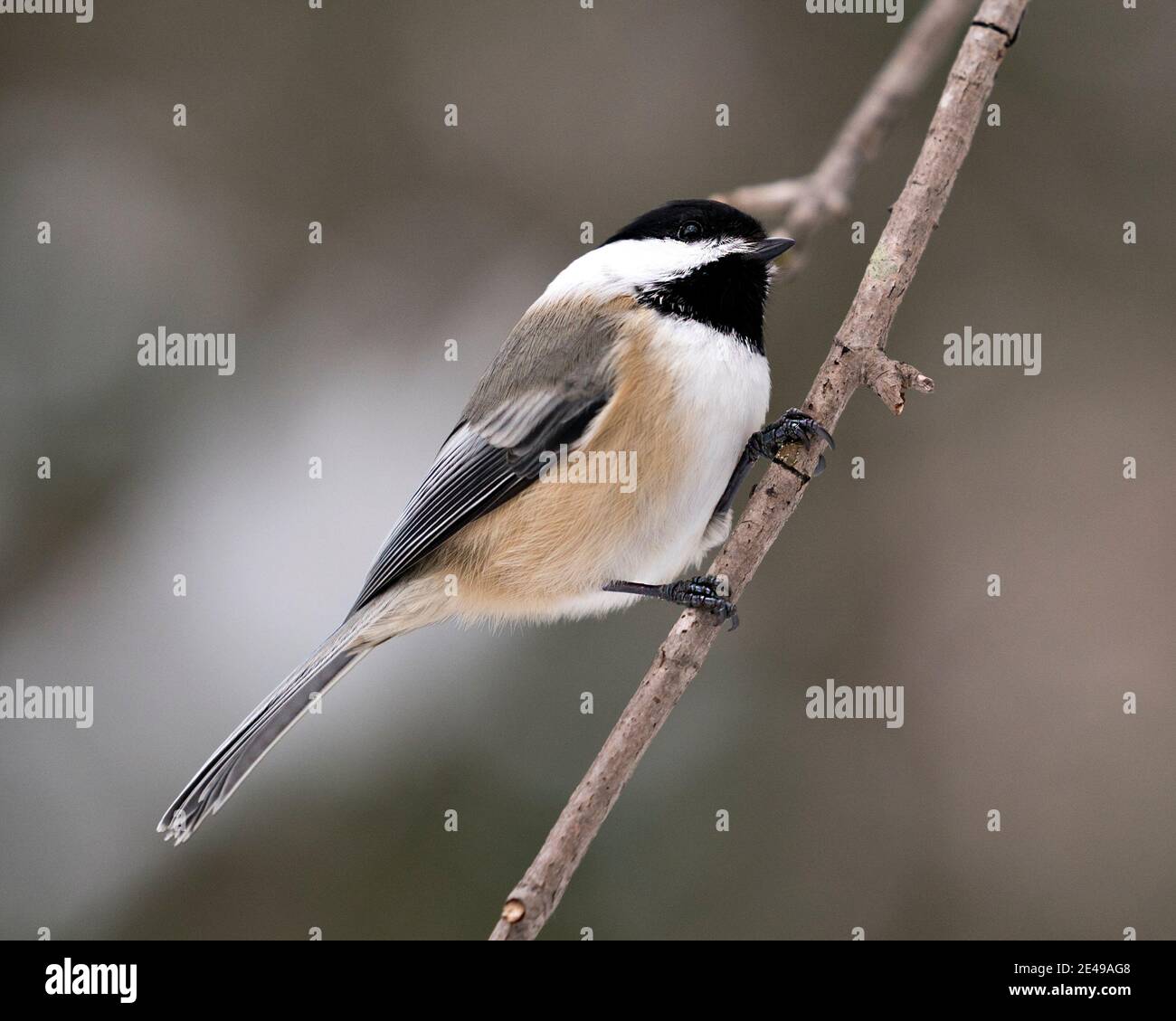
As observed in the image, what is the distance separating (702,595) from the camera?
6.54ft

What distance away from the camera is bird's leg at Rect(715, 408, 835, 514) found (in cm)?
203

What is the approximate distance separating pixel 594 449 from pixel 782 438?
404 mm

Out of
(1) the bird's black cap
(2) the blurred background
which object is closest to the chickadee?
(1) the bird's black cap

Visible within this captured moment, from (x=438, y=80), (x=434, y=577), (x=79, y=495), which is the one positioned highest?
(x=438, y=80)

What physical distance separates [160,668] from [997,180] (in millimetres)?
3057

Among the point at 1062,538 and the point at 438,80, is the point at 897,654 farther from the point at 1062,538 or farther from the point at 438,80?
the point at 438,80

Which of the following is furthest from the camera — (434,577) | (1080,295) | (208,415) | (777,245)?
(208,415)

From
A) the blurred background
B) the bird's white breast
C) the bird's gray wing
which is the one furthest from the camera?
the blurred background

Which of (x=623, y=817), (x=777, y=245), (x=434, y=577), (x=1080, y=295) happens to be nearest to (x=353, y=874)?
(x=623, y=817)

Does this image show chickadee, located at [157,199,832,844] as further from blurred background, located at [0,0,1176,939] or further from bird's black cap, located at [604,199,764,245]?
blurred background, located at [0,0,1176,939]

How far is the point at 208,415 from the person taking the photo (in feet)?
11.9

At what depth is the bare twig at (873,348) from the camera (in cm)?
184

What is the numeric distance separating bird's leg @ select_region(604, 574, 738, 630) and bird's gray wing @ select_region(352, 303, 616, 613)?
376 mm

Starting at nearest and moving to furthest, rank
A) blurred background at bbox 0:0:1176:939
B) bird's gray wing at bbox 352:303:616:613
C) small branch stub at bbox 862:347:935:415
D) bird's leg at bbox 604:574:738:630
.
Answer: small branch stub at bbox 862:347:935:415
bird's leg at bbox 604:574:738:630
bird's gray wing at bbox 352:303:616:613
blurred background at bbox 0:0:1176:939
